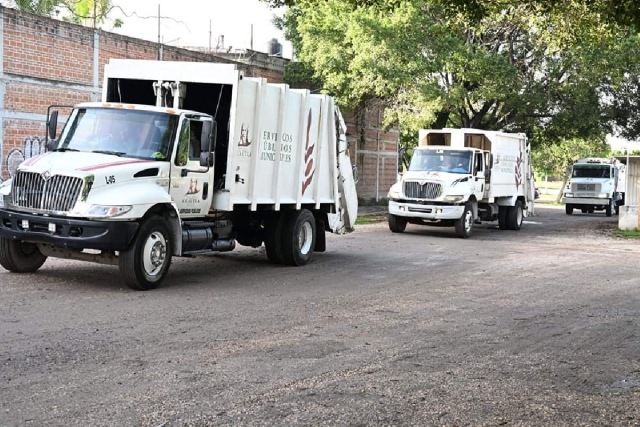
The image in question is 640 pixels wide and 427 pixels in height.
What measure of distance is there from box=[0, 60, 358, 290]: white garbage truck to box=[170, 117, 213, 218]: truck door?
0.02m

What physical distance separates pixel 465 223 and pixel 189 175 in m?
12.3

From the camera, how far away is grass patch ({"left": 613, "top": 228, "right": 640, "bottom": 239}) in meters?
25.9

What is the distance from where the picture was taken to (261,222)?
1459 cm

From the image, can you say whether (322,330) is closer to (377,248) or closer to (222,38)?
(377,248)

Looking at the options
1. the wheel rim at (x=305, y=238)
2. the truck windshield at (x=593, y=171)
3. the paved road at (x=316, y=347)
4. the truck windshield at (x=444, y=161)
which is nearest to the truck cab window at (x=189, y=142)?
the paved road at (x=316, y=347)

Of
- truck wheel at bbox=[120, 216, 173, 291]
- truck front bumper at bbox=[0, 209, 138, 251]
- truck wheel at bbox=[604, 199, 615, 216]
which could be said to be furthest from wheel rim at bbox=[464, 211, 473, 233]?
truck wheel at bbox=[604, 199, 615, 216]

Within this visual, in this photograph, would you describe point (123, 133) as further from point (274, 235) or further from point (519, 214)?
point (519, 214)

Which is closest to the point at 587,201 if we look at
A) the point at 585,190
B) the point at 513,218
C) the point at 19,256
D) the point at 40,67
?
the point at 585,190

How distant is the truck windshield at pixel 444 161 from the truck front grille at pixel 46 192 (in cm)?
1402

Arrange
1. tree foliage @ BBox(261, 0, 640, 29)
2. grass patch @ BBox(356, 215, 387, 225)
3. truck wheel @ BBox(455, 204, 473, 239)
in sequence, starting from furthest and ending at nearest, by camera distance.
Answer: grass patch @ BBox(356, 215, 387, 225) < truck wheel @ BBox(455, 204, 473, 239) < tree foliage @ BBox(261, 0, 640, 29)

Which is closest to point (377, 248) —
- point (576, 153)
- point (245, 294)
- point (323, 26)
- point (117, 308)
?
point (245, 294)

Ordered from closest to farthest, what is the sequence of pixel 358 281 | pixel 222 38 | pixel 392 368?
pixel 392 368
pixel 358 281
pixel 222 38

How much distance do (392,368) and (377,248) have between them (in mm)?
11346

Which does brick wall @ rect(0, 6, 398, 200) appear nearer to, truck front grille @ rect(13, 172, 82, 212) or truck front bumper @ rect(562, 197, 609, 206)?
truck front grille @ rect(13, 172, 82, 212)
